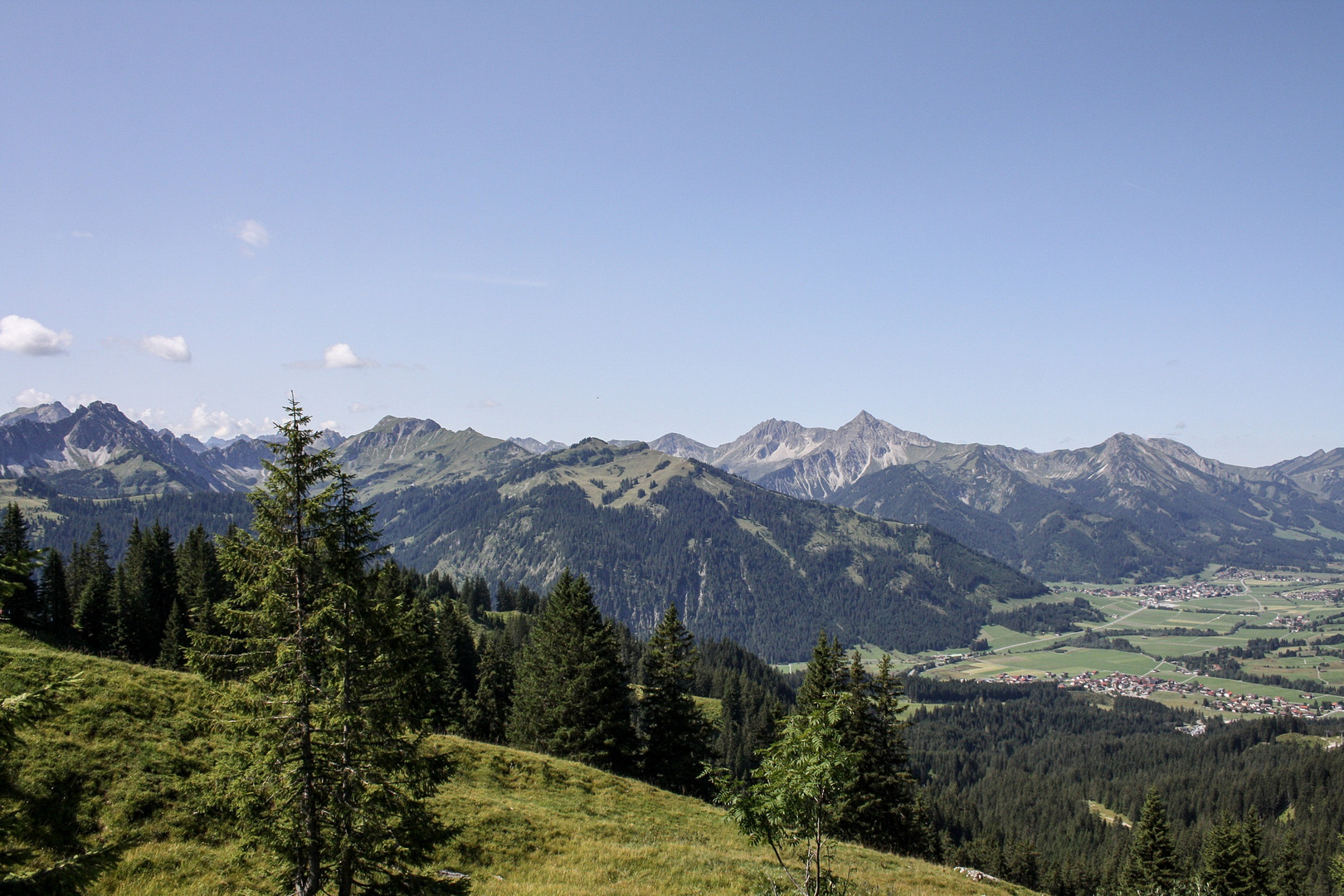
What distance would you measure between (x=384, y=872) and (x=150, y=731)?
59.0 feet

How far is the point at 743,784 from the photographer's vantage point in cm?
1739

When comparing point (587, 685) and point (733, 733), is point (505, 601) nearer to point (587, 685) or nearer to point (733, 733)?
point (733, 733)

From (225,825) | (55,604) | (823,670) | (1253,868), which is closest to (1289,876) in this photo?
(1253,868)

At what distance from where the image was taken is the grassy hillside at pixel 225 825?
786 inches

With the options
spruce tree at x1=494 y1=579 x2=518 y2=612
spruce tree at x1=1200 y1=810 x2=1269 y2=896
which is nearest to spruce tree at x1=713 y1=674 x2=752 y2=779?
spruce tree at x1=1200 y1=810 x2=1269 y2=896

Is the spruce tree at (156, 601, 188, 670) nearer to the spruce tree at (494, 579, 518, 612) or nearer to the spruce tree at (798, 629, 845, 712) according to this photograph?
the spruce tree at (798, 629, 845, 712)

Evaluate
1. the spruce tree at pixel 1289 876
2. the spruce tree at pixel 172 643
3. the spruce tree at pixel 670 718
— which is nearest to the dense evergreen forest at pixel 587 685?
the spruce tree at pixel 670 718

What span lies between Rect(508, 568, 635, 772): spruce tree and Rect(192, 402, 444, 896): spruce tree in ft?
98.0

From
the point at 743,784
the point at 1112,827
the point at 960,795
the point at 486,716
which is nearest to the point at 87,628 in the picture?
the point at 486,716

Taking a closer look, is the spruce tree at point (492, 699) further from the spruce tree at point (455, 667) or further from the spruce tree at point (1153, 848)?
the spruce tree at point (1153, 848)

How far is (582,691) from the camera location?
45125 millimetres

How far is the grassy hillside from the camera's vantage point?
19953 mm

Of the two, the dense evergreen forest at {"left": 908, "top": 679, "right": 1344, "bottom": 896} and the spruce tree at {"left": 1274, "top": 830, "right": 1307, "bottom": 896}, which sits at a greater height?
the spruce tree at {"left": 1274, "top": 830, "right": 1307, "bottom": 896}

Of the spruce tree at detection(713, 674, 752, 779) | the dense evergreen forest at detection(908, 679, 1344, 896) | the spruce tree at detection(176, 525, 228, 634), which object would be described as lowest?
the dense evergreen forest at detection(908, 679, 1344, 896)
